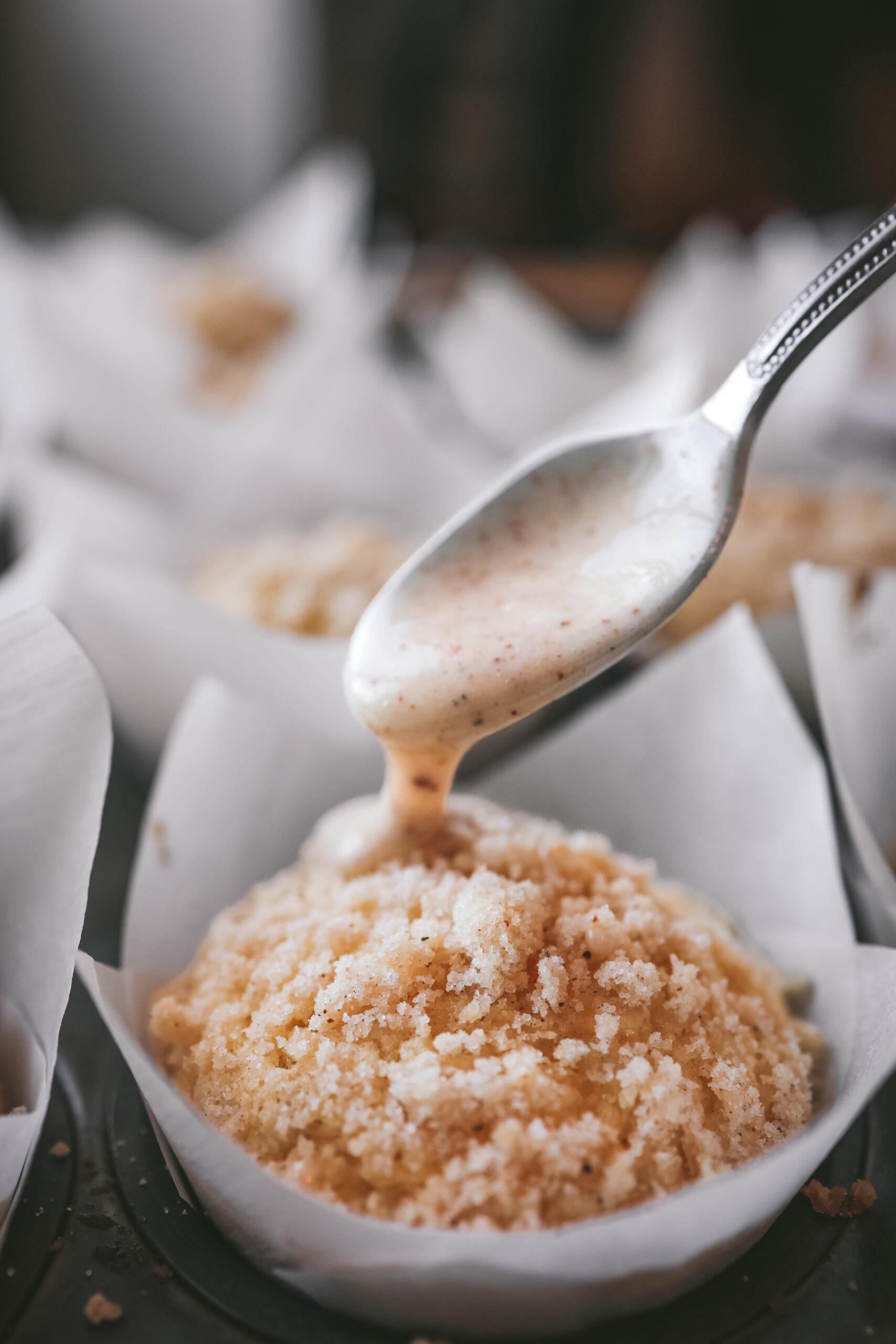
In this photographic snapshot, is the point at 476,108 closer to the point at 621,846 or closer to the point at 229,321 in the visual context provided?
the point at 229,321

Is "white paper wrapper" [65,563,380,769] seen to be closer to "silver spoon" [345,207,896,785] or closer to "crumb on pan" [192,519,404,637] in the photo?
"crumb on pan" [192,519,404,637]

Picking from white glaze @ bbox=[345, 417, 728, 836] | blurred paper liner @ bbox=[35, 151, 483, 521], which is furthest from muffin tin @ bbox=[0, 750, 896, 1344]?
blurred paper liner @ bbox=[35, 151, 483, 521]

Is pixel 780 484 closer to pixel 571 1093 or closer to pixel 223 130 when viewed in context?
pixel 571 1093

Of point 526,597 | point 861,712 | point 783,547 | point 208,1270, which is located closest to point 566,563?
point 526,597

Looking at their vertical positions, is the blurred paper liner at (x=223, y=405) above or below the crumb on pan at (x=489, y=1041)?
above

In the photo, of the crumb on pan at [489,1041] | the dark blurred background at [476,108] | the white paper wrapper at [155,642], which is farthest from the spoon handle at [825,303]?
the dark blurred background at [476,108]

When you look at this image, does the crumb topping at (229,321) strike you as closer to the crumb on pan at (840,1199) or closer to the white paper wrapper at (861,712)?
the white paper wrapper at (861,712)
